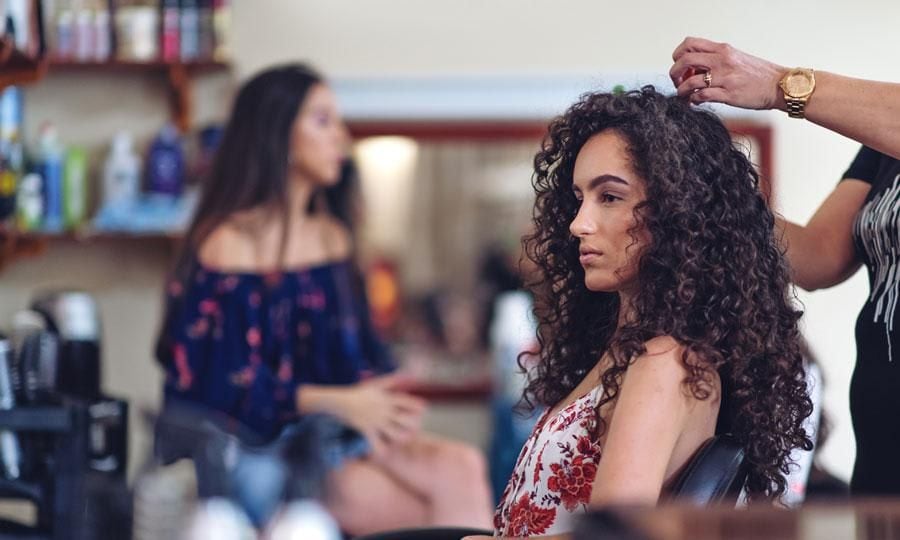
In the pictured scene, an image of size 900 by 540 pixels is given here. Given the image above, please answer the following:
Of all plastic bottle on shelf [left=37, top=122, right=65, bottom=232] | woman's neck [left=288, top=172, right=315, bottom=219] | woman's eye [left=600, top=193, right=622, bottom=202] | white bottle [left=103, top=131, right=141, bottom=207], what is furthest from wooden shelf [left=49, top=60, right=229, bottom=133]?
woman's eye [left=600, top=193, right=622, bottom=202]

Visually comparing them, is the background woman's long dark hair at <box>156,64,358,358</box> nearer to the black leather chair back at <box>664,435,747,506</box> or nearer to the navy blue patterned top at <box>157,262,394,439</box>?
the navy blue patterned top at <box>157,262,394,439</box>

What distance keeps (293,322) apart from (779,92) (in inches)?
65.6

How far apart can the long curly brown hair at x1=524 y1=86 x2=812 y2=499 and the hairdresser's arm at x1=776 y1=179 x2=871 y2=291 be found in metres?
0.26

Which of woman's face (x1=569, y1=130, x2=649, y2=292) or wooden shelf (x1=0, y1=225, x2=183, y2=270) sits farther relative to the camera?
wooden shelf (x1=0, y1=225, x2=183, y2=270)

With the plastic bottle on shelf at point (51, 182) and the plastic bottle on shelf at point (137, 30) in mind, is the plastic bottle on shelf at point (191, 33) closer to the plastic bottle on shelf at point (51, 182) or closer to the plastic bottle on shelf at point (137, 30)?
the plastic bottle on shelf at point (137, 30)

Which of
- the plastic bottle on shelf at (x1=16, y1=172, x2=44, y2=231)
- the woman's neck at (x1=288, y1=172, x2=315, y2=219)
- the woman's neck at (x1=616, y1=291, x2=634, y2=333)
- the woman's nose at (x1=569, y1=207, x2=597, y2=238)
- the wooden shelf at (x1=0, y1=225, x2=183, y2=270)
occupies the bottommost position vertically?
the wooden shelf at (x1=0, y1=225, x2=183, y2=270)

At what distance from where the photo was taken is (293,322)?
3.04m

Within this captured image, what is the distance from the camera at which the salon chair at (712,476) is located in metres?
1.47

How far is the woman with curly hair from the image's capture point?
5.03 ft

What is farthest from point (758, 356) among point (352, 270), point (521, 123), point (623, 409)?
point (521, 123)

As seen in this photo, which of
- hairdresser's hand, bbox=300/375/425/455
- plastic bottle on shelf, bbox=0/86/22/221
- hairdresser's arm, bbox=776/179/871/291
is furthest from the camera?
plastic bottle on shelf, bbox=0/86/22/221

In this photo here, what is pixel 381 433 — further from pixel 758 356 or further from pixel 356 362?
pixel 758 356

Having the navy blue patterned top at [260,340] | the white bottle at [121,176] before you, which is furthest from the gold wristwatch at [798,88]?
the white bottle at [121,176]

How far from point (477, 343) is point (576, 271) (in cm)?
295
